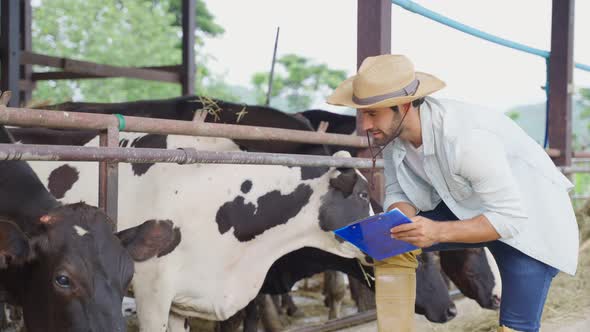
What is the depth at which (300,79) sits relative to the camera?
34.8 m

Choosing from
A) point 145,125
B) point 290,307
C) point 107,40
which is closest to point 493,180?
point 145,125

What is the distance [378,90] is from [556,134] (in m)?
3.98

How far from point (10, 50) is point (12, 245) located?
4366 millimetres

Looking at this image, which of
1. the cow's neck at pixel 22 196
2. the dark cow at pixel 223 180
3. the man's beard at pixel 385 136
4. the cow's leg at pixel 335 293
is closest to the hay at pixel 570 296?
the cow's leg at pixel 335 293

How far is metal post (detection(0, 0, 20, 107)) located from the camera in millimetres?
6176

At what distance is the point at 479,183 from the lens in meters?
2.45

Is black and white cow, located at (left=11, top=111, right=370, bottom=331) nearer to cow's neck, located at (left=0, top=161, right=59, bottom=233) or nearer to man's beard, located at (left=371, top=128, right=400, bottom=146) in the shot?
cow's neck, located at (left=0, top=161, right=59, bottom=233)

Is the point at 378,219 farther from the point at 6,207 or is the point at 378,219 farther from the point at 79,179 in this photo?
the point at 79,179

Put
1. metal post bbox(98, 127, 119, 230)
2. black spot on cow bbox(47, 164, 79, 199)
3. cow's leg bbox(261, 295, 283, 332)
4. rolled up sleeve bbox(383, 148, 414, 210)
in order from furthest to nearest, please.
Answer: cow's leg bbox(261, 295, 283, 332) < black spot on cow bbox(47, 164, 79, 199) < rolled up sleeve bbox(383, 148, 414, 210) < metal post bbox(98, 127, 119, 230)

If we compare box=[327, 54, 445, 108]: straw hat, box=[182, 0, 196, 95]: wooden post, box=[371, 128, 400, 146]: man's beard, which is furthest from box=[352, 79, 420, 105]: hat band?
box=[182, 0, 196, 95]: wooden post

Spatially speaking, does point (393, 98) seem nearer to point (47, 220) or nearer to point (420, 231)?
point (420, 231)

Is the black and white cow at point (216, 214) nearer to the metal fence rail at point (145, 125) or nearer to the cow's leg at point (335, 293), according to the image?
the metal fence rail at point (145, 125)

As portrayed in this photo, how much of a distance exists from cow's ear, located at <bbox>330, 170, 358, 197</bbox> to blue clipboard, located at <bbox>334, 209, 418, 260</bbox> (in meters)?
1.22

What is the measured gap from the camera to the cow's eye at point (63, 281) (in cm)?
249
